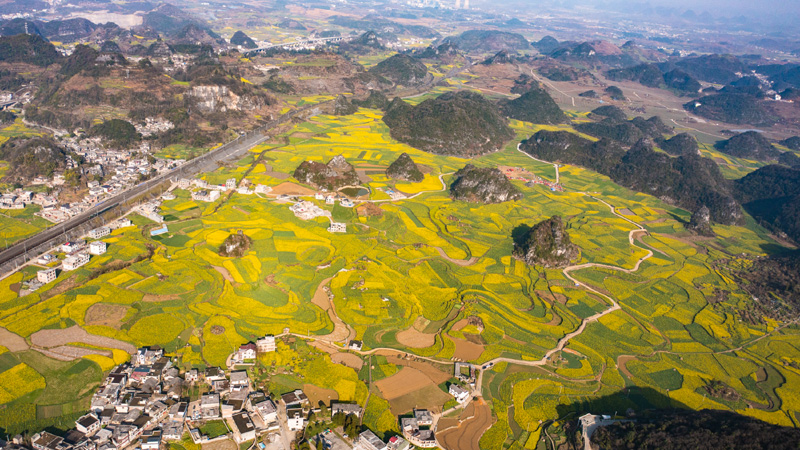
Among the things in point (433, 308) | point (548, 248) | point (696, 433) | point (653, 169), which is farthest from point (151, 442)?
point (653, 169)

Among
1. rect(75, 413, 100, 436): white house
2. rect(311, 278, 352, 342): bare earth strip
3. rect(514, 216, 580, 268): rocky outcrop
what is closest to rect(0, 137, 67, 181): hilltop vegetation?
rect(311, 278, 352, 342): bare earth strip

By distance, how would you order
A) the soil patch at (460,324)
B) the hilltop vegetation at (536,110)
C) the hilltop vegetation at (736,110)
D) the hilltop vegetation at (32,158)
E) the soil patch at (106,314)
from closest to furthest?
the soil patch at (106,314)
the soil patch at (460,324)
the hilltop vegetation at (32,158)
the hilltop vegetation at (536,110)
the hilltop vegetation at (736,110)

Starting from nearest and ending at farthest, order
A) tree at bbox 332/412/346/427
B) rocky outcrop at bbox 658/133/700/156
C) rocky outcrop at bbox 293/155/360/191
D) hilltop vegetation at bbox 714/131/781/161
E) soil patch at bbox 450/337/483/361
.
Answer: tree at bbox 332/412/346/427
soil patch at bbox 450/337/483/361
rocky outcrop at bbox 293/155/360/191
rocky outcrop at bbox 658/133/700/156
hilltop vegetation at bbox 714/131/781/161

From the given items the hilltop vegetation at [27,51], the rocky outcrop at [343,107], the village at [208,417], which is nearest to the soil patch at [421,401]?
the village at [208,417]

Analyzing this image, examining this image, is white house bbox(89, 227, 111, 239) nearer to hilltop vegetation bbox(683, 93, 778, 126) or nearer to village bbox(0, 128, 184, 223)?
village bbox(0, 128, 184, 223)

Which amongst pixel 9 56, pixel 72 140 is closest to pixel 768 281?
pixel 72 140

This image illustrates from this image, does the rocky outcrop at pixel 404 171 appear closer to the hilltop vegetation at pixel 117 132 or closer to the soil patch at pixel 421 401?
the soil patch at pixel 421 401

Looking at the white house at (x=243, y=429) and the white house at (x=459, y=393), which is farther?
the white house at (x=459, y=393)
